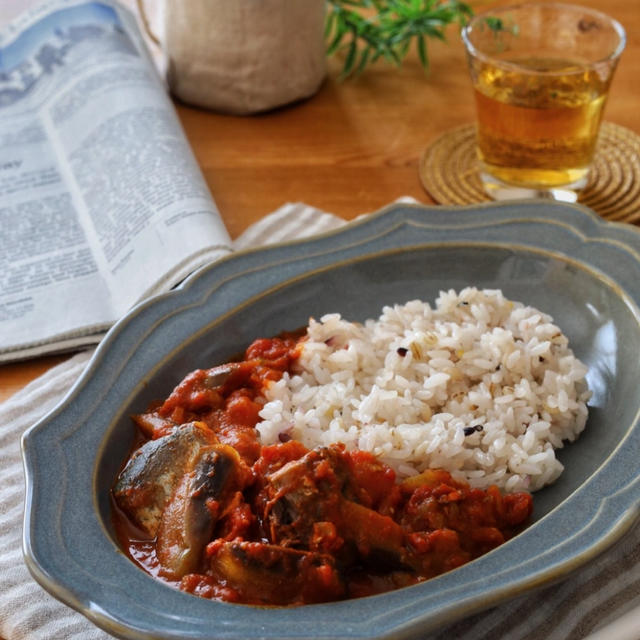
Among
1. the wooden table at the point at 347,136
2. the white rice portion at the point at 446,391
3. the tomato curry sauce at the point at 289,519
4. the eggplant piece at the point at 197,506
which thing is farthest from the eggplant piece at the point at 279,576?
the wooden table at the point at 347,136

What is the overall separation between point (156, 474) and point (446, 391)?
26.1 inches

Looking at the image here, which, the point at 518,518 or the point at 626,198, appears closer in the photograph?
the point at 518,518

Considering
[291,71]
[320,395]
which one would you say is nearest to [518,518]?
[320,395]

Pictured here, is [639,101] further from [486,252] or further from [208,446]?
[208,446]

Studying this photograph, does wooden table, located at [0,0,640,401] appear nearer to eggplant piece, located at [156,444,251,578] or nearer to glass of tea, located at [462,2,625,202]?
glass of tea, located at [462,2,625,202]

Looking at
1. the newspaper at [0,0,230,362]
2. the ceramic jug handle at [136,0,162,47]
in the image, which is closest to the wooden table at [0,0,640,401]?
the newspaper at [0,0,230,362]

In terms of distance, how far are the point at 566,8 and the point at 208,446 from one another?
6.37 feet

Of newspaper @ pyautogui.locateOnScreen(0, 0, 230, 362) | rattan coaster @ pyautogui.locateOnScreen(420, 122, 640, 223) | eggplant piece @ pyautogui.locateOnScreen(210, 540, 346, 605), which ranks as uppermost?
eggplant piece @ pyautogui.locateOnScreen(210, 540, 346, 605)

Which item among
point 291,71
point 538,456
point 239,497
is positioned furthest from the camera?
point 291,71

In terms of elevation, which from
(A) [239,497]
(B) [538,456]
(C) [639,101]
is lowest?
(C) [639,101]

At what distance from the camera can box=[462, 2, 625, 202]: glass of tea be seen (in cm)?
269

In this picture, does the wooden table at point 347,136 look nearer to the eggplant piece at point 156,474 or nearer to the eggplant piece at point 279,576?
the eggplant piece at point 156,474

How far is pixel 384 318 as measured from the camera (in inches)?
89.5

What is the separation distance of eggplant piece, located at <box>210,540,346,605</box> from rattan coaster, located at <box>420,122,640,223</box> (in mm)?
1624
